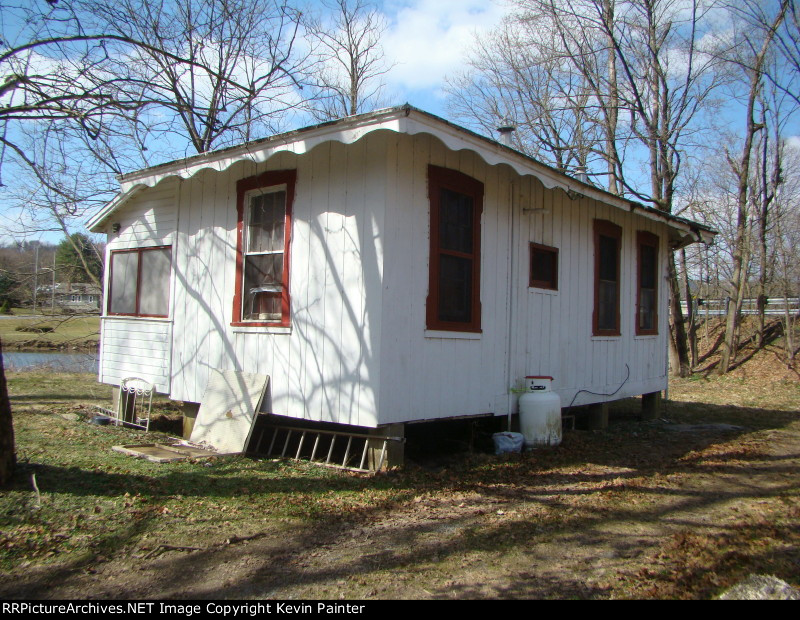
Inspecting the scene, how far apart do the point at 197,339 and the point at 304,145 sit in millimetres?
3060

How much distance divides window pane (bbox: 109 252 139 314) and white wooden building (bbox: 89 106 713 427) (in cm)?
3

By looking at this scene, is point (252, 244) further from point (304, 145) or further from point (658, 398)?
point (658, 398)

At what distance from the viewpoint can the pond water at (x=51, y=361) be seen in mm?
18234

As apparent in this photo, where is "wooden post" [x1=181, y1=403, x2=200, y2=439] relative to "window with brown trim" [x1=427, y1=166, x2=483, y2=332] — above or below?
below

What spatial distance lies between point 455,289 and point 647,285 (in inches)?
201

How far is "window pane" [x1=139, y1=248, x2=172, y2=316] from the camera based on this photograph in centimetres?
856

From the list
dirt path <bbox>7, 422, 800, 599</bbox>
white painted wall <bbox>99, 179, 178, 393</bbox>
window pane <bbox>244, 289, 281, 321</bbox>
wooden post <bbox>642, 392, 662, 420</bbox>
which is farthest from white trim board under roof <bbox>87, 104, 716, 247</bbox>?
wooden post <bbox>642, 392, 662, 420</bbox>

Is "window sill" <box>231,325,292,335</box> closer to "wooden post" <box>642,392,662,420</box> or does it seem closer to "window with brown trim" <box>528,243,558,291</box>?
"window with brown trim" <box>528,243,558,291</box>

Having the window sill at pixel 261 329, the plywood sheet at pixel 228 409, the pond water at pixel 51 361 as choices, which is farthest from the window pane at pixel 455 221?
the pond water at pixel 51 361

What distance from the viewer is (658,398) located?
1105 cm

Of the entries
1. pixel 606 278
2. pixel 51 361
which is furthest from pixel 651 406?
pixel 51 361

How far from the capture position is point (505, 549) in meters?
4.21

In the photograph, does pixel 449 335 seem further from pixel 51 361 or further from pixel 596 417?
pixel 51 361

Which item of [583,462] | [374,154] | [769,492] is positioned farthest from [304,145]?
[769,492]
